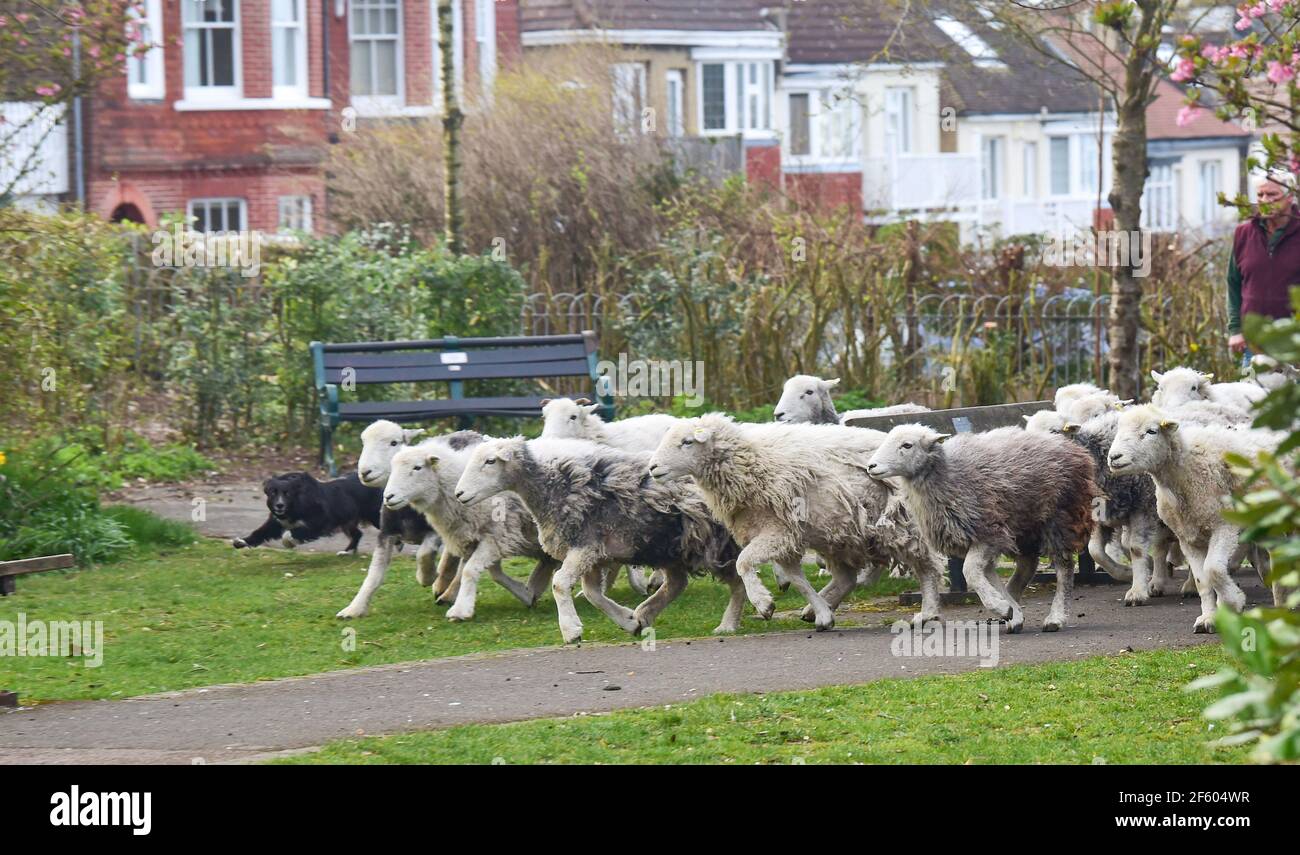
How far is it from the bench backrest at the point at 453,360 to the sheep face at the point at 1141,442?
812cm

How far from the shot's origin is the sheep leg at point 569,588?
33.0 ft

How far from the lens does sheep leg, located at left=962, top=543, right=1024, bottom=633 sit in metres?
9.73

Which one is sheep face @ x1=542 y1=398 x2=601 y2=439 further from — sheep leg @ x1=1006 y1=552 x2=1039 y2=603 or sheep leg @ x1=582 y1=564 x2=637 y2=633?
sheep leg @ x1=1006 y1=552 x2=1039 y2=603

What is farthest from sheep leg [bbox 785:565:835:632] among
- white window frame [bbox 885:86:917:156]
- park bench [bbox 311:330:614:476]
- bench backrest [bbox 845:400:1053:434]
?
white window frame [bbox 885:86:917:156]

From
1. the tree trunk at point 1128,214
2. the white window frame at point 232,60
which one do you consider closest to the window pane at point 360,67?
the white window frame at point 232,60

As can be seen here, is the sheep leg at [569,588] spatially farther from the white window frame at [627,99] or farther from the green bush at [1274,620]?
the white window frame at [627,99]

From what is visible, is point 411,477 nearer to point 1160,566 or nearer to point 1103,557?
point 1103,557

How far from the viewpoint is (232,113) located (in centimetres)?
3238

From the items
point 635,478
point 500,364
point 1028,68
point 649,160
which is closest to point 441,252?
point 500,364

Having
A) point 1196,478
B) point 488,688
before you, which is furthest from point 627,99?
point 488,688

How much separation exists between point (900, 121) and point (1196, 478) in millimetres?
40287

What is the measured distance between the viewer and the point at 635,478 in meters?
10.5

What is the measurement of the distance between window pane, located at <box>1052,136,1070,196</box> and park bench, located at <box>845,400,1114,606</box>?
135 feet
